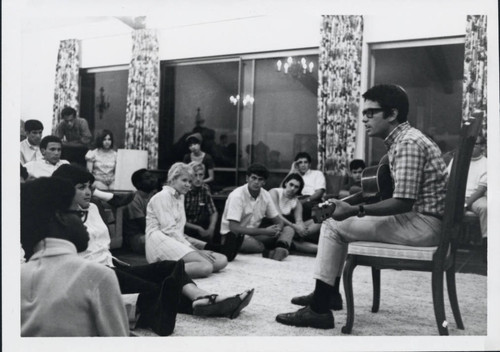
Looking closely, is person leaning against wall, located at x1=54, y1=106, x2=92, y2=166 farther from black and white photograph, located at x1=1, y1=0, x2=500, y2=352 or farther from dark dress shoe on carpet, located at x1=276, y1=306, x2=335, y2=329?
dark dress shoe on carpet, located at x1=276, y1=306, x2=335, y2=329

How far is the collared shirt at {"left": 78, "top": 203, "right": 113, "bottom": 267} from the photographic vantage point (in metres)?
2.21

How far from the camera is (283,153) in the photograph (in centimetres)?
637

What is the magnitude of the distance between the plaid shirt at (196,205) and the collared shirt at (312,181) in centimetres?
142

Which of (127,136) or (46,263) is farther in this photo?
(127,136)

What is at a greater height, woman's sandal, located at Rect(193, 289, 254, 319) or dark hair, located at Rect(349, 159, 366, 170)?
dark hair, located at Rect(349, 159, 366, 170)

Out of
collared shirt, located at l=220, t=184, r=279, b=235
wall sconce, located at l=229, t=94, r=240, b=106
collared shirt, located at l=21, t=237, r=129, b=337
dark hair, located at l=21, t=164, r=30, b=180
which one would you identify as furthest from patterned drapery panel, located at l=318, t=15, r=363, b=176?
collared shirt, located at l=21, t=237, r=129, b=337

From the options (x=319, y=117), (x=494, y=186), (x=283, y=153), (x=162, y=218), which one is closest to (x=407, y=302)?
(x=494, y=186)

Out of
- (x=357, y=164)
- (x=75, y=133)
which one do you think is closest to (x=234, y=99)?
(x=357, y=164)

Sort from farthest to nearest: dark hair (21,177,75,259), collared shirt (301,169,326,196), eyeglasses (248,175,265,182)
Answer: collared shirt (301,169,326,196) → eyeglasses (248,175,265,182) → dark hair (21,177,75,259)

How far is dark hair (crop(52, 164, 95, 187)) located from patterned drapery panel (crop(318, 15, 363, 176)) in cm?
401

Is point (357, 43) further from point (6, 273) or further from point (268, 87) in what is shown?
point (6, 273)

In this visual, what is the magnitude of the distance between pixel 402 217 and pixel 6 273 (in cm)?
170

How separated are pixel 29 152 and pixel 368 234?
1.57 metres

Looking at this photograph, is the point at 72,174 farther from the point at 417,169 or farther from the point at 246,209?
the point at 246,209
